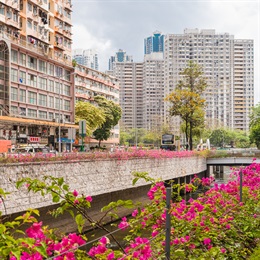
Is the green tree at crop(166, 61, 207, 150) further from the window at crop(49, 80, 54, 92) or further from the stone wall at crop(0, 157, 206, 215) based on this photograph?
the stone wall at crop(0, 157, 206, 215)

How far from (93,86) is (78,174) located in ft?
217

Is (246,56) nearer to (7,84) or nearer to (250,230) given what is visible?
(7,84)

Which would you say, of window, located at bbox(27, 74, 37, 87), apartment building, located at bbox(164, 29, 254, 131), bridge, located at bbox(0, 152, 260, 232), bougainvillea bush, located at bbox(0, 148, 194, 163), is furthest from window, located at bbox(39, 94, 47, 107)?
apartment building, located at bbox(164, 29, 254, 131)

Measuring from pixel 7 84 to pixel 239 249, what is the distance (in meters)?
40.6

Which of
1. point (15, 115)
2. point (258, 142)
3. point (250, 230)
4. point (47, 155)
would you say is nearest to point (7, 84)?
point (15, 115)

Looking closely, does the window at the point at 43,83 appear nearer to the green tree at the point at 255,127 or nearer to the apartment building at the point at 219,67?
the green tree at the point at 255,127

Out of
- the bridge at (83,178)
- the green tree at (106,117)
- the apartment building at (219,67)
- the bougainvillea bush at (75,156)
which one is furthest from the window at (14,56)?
the apartment building at (219,67)

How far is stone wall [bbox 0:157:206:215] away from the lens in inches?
579

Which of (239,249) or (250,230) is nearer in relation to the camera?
(239,249)

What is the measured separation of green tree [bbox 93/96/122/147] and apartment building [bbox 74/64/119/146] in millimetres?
1767

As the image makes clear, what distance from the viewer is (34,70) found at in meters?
49.7

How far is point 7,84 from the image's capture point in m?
44.6

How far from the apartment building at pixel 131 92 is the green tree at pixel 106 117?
348 feet

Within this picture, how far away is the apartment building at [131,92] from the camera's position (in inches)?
7451
